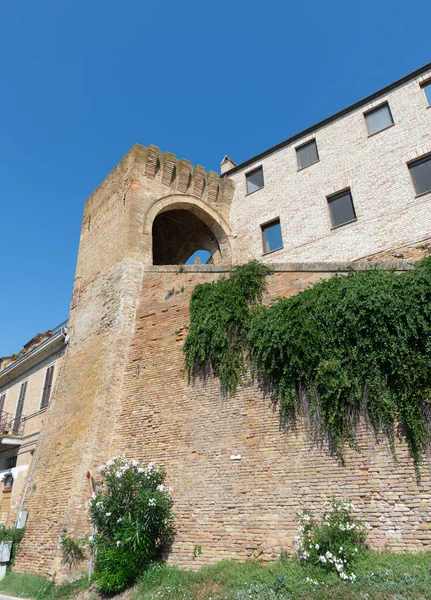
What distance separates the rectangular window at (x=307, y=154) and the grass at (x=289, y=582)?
12342 millimetres

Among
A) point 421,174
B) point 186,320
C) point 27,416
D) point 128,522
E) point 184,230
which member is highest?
point 184,230

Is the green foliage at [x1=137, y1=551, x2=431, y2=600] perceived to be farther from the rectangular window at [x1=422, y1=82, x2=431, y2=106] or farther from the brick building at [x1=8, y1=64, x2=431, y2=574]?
the rectangular window at [x1=422, y1=82, x2=431, y2=106]

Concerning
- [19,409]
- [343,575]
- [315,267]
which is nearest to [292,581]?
[343,575]

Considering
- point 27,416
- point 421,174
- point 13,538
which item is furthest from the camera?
point 27,416

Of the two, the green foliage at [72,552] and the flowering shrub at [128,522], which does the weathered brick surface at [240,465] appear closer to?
the flowering shrub at [128,522]

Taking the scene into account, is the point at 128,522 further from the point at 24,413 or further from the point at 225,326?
the point at 24,413

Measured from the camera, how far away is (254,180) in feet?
54.6

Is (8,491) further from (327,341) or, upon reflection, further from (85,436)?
(327,341)

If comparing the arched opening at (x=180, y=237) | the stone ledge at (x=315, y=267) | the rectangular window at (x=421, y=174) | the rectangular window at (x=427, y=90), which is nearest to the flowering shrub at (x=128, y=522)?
the stone ledge at (x=315, y=267)

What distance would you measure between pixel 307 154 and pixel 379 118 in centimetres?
258

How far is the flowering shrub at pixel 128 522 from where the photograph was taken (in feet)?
24.1

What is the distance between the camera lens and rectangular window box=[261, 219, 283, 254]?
579 inches

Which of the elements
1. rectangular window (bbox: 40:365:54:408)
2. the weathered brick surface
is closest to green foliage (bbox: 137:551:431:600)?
the weathered brick surface

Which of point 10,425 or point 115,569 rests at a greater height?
point 10,425
